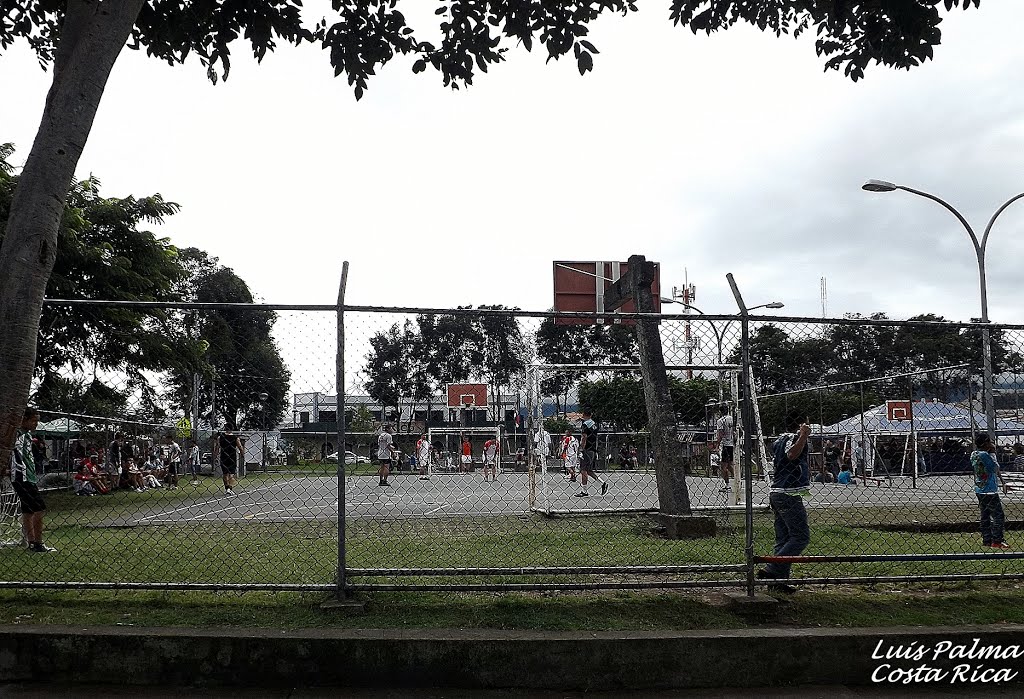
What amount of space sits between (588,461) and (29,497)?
640 cm

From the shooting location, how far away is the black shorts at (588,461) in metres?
10.1

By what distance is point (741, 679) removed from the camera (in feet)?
15.9

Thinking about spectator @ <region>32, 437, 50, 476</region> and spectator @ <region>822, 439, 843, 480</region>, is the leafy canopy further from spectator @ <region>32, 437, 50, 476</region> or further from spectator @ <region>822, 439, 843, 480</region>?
spectator @ <region>822, 439, 843, 480</region>

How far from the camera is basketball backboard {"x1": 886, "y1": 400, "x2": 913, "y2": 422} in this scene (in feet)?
39.2

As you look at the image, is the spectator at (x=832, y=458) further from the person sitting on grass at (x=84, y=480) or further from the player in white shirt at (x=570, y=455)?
the person sitting on grass at (x=84, y=480)

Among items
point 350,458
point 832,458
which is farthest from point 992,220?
point 350,458

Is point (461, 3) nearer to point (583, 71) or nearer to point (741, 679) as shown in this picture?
point (583, 71)

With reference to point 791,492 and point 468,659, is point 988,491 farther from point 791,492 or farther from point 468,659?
point 468,659

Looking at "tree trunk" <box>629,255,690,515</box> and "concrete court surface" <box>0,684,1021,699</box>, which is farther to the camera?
"tree trunk" <box>629,255,690,515</box>

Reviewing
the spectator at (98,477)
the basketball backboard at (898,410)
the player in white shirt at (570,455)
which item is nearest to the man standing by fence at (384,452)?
the spectator at (98,477)

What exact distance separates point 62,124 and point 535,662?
4075 millimetres

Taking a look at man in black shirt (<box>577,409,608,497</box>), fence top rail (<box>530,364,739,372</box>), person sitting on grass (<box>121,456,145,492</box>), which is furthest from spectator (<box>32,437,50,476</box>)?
man in black shirt (<box>577,409,608,497</box>)

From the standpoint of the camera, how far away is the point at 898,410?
40.5ft

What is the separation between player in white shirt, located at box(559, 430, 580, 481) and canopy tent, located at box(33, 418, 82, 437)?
17.6 ft
